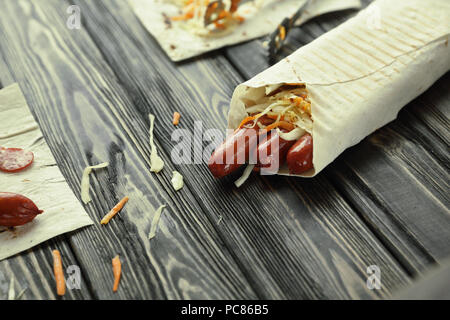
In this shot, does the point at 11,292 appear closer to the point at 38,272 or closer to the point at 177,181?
the point at 38,272

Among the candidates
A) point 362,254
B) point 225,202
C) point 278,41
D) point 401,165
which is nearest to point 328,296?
point 362,254

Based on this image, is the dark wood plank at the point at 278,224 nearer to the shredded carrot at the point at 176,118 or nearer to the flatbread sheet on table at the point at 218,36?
the shredded carrot at the point at 176,118

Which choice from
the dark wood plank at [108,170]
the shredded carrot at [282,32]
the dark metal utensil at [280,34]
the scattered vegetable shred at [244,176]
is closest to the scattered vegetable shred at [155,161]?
the dark wood plank at [108,170]

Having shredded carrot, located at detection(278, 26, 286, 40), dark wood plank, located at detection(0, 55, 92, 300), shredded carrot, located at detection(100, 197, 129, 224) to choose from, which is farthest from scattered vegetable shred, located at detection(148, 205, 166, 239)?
shredded carrot, located at detection(278, 26, 286, 40)

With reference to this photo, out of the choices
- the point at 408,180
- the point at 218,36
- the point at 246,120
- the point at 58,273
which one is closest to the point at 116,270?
the point at 58,273

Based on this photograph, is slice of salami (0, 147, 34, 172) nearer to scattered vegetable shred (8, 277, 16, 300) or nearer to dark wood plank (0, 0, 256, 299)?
dark wood plank (0, 0, 256, 299)

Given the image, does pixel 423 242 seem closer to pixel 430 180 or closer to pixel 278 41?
pixel 430 180

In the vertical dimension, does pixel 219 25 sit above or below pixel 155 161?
above
